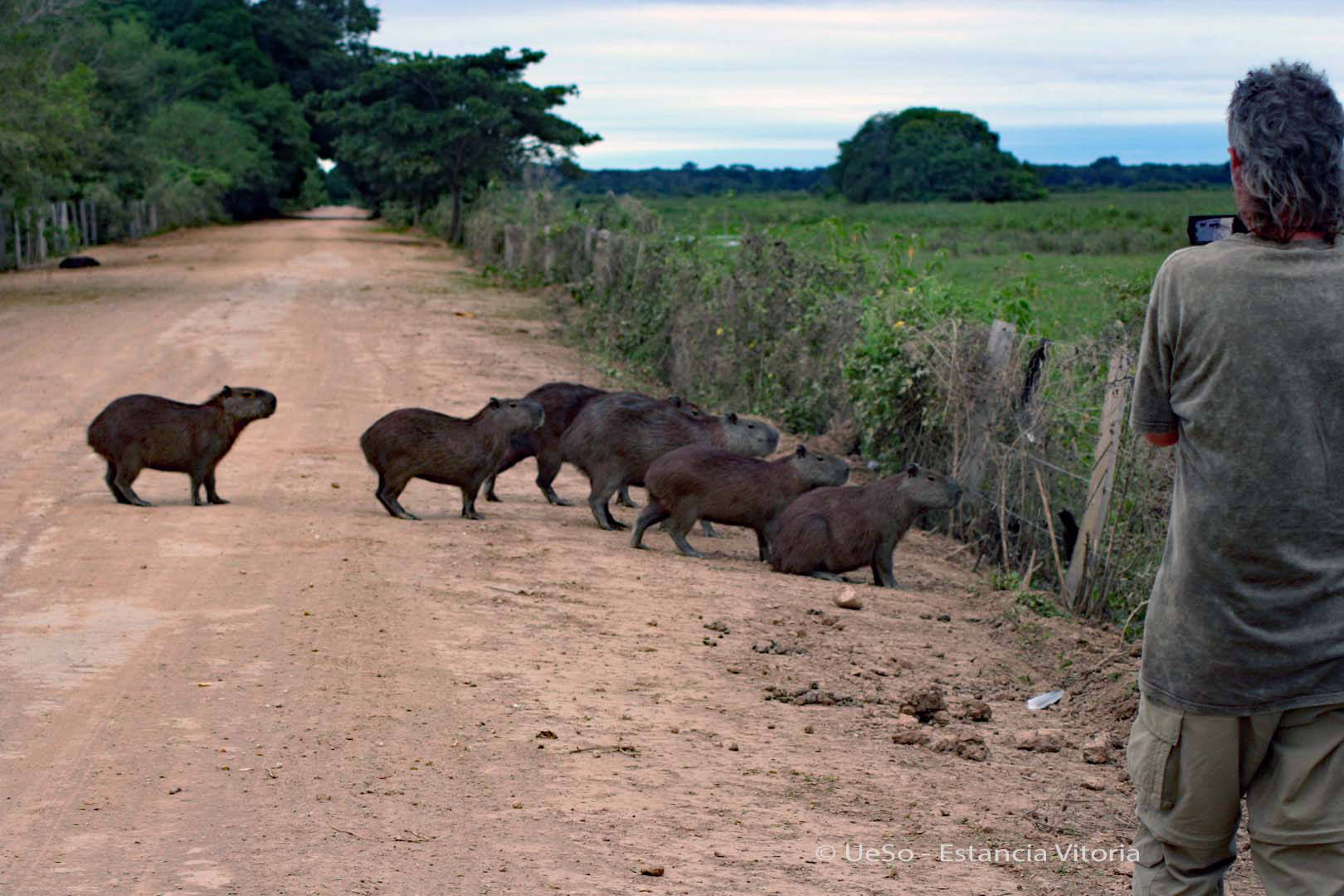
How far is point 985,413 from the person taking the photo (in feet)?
28.7

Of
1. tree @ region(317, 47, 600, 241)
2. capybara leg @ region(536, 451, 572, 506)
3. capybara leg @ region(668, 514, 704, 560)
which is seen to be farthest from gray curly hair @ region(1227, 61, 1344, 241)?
tree @ region(317, 47, 600, 241)

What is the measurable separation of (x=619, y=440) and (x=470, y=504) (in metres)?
1.01

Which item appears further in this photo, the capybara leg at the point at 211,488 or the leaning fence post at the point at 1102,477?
the capybara leg at the point at 211,488

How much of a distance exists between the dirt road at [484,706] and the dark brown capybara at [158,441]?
0.22 metres

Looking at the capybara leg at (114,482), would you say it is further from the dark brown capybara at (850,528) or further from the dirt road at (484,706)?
the dark brown capybara at (850,528)

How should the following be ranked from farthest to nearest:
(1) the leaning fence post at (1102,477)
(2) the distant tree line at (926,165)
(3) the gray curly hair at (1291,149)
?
1. (2) the distant tree line at (926,165)
2. (1) the leaning fence post at (1102,477)
3. (3) the gray curly hair at (1291,149)

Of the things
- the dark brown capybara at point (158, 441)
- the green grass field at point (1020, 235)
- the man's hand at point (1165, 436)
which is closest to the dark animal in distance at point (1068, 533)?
the green grass field at point (1020, 235)

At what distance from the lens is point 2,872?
12.0 ft

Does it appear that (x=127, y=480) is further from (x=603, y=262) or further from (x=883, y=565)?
(x=603, y=262)

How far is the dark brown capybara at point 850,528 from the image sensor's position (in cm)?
799

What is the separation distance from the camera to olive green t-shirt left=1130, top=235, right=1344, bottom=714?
2.71 metres

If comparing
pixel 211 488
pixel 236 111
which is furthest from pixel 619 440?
pixel 236 111

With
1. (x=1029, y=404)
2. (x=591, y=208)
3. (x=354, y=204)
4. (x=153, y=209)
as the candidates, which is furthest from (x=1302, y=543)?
(x=354, y=204)

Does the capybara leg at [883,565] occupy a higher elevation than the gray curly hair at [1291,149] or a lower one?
lower
